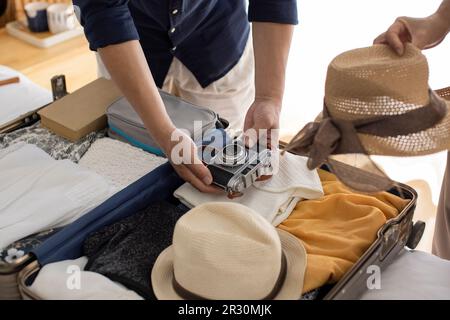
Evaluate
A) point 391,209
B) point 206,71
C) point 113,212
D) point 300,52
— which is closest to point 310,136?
point 391,209

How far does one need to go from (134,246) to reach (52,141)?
44cm

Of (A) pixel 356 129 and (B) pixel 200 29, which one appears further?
(B) pixel 200 29

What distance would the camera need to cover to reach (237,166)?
995mm

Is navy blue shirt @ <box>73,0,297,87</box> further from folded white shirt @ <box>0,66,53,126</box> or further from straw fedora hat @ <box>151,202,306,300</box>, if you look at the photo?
straw fedora hat @ <box>151,202,306,300</box>

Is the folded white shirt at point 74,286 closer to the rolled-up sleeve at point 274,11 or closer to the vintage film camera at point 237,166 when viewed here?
the vintage film camera at point 237,166

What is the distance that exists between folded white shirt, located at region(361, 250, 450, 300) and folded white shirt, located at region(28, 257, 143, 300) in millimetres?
401

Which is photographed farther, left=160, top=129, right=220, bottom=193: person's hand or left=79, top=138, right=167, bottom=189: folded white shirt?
left=79, top=138, right=167, bottom=189: folded white shirt

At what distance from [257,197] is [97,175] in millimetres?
334

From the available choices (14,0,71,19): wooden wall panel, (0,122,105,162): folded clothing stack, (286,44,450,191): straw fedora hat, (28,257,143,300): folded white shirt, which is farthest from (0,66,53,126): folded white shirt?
(14,0,71,19): wooden wall panel

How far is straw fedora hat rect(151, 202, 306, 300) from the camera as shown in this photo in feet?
2.47

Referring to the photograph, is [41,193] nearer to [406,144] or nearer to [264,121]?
[264,121]

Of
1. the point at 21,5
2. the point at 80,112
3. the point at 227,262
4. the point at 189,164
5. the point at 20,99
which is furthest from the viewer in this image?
the point at 21,5

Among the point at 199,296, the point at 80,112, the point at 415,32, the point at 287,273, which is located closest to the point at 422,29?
the point at 415,32

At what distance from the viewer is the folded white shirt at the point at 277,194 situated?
0.97 m
